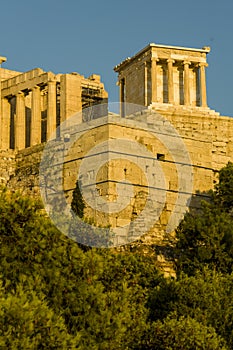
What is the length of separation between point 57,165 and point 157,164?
338cm

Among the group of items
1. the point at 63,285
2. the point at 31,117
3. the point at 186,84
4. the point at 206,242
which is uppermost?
the point at 186,84

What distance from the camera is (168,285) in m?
23.2

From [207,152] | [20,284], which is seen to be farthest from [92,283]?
[207,152]

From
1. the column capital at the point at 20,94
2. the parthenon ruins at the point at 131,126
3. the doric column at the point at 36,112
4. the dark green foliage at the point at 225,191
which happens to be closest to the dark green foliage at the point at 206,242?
the dark green foliage at the point at 225,191

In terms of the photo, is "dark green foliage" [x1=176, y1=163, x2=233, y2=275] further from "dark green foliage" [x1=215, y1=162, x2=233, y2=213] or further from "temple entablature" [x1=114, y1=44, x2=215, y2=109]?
"temple entablature" [x1=114, y1=44, x2=215, y2=109]

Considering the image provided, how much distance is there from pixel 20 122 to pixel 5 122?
4.26 ft

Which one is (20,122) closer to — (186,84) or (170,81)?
(170,81)

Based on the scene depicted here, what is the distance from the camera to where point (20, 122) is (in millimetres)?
40719

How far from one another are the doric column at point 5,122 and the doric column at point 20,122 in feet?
3.25

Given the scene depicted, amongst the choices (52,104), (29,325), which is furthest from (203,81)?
(29,325)

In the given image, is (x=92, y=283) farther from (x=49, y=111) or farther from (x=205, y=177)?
(x=49, y=111)

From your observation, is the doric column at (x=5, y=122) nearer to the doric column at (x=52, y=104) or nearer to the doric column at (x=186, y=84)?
the doric column at (x=52, y=104)

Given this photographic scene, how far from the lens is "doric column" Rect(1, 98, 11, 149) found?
137 ft

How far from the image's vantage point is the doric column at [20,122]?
40.2 m
